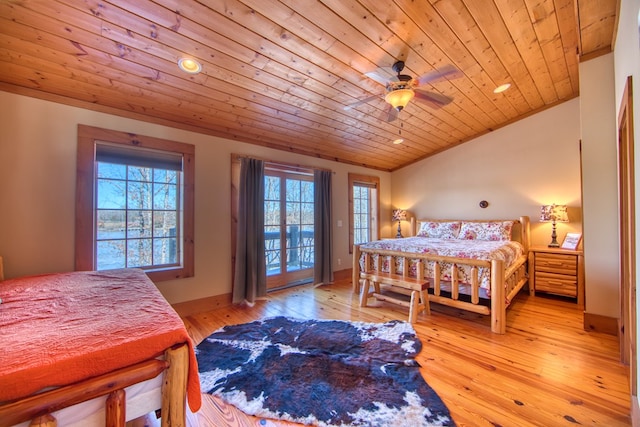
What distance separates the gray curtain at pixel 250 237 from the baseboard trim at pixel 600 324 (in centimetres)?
365

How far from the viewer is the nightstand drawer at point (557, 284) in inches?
135

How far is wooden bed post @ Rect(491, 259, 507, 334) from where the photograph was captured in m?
2.63

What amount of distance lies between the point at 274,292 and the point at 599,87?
4.48 m

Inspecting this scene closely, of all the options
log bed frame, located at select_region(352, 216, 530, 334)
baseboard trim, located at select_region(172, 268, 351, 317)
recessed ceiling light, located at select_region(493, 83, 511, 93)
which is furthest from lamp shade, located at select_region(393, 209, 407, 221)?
baseboard trim, located at select_region(172, 268, 351, 317)

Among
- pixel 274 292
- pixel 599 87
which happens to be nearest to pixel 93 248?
pixel 274 292

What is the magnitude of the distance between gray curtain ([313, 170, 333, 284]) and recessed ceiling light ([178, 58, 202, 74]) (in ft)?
8.01

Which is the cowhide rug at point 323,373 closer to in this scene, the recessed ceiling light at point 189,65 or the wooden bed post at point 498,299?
the wooden bed post at point 498,299

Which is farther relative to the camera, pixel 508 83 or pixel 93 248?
pixel 508 83

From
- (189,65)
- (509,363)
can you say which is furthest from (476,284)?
(189,65)

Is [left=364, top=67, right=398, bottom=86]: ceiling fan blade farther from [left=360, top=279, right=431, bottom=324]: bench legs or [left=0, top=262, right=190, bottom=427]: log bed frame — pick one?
[left=0, top=262, right=190, bottom=427]: log bed frame

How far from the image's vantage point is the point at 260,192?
12.2 feet

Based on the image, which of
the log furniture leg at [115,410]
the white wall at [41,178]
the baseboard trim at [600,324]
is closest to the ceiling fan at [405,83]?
the white wall at [41,178]

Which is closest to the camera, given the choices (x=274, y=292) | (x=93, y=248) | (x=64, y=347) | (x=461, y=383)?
(x=64, y=347)

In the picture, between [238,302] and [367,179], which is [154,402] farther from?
[367,179]
